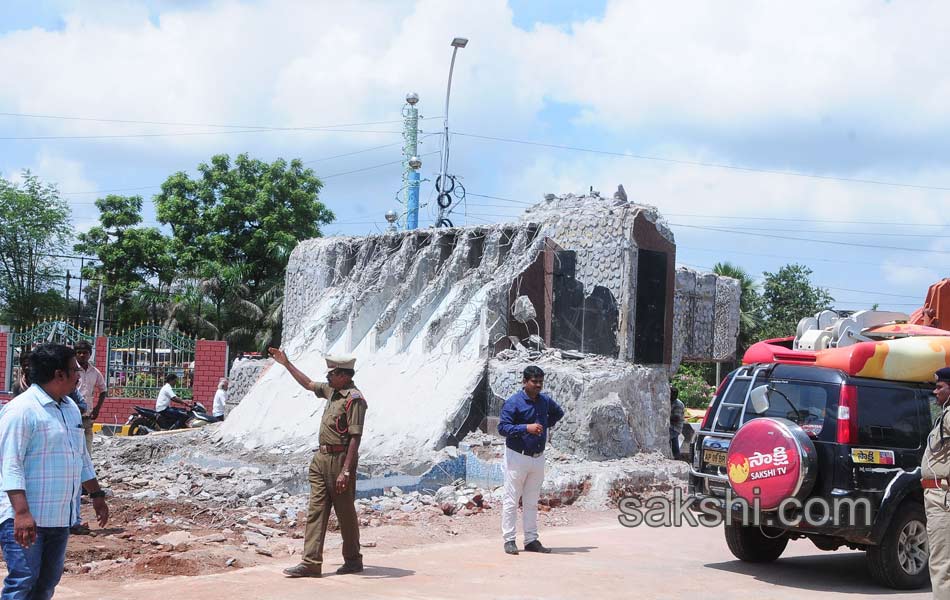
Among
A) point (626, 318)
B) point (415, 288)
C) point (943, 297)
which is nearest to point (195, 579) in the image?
point (943, 297)

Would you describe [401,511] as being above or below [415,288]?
below

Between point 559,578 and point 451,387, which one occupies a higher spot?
point 451,387

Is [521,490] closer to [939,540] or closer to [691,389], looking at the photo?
[939,540]

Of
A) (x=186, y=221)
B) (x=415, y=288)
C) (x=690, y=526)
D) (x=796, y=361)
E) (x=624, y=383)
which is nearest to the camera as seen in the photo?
(x=796, y=361)

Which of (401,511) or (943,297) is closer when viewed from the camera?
(943,297)

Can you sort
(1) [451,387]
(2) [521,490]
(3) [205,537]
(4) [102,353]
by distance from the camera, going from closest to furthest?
(2) [521,490] < (3) [205,537] < (1) [451,387] < (4) [102,353]

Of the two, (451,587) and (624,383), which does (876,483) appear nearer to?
(451,587)

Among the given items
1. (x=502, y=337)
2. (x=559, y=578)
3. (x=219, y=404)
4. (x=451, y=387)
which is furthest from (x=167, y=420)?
(x=559, y=578)

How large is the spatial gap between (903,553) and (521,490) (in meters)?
3.15

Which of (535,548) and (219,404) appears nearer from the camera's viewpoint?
(535,548)

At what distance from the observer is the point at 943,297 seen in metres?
9.99

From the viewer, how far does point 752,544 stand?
8.45m

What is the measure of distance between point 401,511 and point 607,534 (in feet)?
7.99

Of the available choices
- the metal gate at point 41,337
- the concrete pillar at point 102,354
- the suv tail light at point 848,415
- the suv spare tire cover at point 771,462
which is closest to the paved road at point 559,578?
the suv spare tire cover at point 771,462
